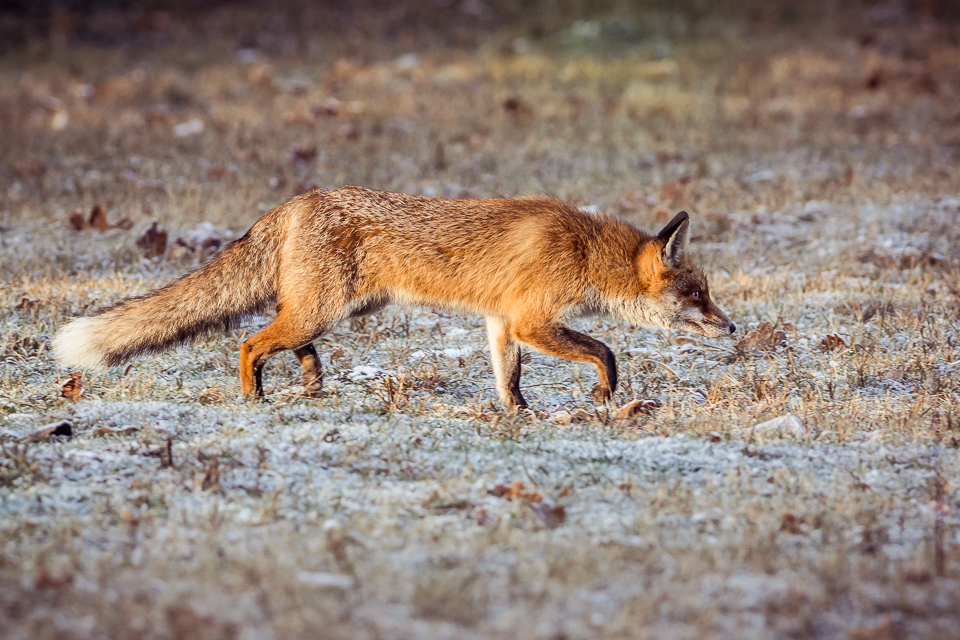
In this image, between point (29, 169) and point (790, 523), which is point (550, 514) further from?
point (29, 169)

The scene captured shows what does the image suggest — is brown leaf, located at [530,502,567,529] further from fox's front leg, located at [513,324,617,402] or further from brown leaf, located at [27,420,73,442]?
brown leaf, located at [27,420,73,442]

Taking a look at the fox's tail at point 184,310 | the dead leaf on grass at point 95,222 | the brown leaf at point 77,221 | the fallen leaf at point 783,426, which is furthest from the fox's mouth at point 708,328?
the brown leaf at point 77,221

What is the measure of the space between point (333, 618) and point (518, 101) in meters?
11.9

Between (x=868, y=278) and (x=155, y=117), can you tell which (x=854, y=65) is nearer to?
(x=868, y=278)

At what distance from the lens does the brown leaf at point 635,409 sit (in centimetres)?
550

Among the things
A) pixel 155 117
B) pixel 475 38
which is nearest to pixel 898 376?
pixel 155 117

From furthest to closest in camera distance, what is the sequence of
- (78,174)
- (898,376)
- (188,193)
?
(78,174) → (188,193) → (898,376)

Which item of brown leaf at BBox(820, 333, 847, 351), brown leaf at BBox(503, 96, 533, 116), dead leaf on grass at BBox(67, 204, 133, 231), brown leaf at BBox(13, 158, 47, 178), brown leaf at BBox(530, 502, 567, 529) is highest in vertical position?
brown leaf at BBox(503, 96, 533, 116)

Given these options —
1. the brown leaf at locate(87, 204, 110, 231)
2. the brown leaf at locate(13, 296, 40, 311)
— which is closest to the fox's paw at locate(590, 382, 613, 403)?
the brown leaf at locate(13, 296, 40, 311)

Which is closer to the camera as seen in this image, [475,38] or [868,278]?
[868,278]

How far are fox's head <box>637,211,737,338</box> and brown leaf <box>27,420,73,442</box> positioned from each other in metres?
3.33

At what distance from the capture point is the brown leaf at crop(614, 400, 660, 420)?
550cm

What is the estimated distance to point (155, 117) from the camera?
13625mm

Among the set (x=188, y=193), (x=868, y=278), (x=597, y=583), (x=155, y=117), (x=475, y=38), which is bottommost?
(x=597, y=583)
